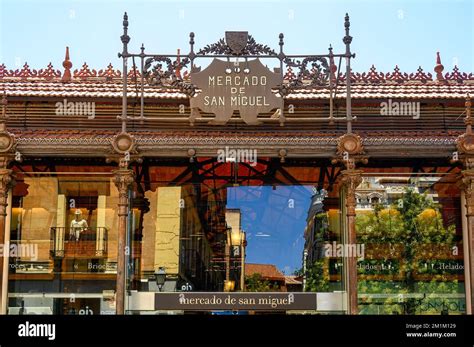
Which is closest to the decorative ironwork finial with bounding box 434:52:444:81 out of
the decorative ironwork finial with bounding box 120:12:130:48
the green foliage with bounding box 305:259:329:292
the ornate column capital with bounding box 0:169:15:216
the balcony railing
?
the green foliage with bounding box 305:259:329:292

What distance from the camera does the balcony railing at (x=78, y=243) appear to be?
20812mm

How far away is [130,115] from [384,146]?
627 cm

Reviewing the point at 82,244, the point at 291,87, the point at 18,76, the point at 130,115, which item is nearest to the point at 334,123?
the point at 291,87

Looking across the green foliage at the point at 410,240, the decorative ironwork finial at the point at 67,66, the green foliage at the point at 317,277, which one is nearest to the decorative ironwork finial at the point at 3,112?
the decorative ironwork finial at the point at 67,66

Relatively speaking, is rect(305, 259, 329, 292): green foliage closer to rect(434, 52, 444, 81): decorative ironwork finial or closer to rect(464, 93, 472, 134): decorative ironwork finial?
rect(464, 93, 472, 134): decorative ironwork finial

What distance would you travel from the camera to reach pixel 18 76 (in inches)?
898

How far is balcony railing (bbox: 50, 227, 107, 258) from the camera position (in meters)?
20.8

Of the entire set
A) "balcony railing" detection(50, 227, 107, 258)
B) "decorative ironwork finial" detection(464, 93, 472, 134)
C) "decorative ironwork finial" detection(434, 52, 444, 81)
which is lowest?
"balcony railing" detection(50, 227, 107, 258)

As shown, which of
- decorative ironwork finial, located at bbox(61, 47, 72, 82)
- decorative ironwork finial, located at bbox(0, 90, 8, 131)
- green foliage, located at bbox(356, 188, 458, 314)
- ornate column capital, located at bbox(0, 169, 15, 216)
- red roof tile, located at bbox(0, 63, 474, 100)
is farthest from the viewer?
decorative ironwork finial, located at bbox(61, 47, 72, 82)

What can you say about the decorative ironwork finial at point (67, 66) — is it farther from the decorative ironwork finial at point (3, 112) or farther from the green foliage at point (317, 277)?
the green foliage at point (317, 277)

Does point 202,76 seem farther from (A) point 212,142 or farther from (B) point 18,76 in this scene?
(B) point 18,76

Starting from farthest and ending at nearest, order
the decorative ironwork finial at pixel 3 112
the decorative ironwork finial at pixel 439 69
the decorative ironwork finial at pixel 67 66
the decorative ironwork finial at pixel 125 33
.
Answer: the decorative ironwork finial at pixel 67 66, the decorative ironwork finial at pixel 439 69, the decorative ironwork finial at pixel 125 33, the decorative ironwork finial at pixel 3 112

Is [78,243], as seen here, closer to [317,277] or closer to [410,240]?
[317,277]

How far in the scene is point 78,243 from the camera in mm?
20906
